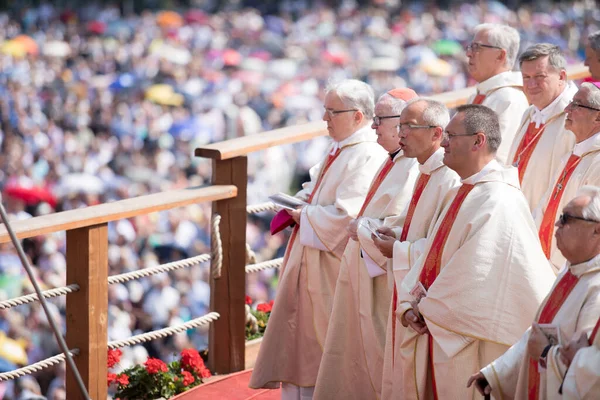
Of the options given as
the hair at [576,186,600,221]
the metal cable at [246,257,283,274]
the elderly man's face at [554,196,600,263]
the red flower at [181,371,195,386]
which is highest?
the hair at [576,186,600,221]

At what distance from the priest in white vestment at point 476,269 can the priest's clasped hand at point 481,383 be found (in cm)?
38

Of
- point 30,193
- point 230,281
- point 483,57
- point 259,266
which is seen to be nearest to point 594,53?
point 483,57

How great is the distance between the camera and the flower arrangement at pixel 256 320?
641 centimetres

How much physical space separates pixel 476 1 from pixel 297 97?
11.9 m

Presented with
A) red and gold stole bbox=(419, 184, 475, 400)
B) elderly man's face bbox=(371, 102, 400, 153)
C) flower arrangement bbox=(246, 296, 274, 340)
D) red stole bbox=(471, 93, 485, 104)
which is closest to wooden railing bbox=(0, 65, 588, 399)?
flower arrangement bbox=(246, 296, 274, 340)

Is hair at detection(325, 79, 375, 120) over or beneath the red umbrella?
over

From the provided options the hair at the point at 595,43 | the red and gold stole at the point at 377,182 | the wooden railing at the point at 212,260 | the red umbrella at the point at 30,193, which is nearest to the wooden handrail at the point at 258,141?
the wooden railing at the point at 212,260

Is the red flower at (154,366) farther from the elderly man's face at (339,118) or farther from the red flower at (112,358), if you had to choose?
the elderly man's face at (339,118)

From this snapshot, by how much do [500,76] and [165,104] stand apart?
27.8 feet

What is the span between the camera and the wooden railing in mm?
5332

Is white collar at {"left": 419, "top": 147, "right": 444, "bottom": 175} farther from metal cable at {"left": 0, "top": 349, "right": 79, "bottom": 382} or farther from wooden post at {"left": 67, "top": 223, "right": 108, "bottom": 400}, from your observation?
metal cable at {"left": 0, "top": 349, "right": 79, "bottom": 382}

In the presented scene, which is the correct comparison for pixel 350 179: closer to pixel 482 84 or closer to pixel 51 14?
pixel 482 84

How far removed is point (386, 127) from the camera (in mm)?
5133

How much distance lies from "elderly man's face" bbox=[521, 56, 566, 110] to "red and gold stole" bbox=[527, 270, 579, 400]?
2005 millimetres
